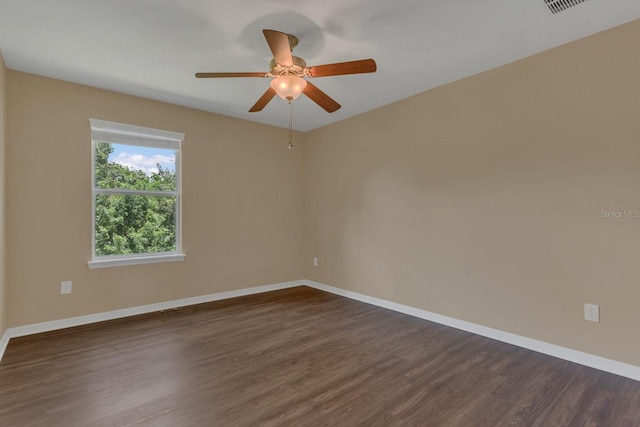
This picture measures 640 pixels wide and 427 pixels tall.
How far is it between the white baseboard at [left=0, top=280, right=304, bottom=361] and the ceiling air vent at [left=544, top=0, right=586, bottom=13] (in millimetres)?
4266

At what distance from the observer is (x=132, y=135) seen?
11.8 feet

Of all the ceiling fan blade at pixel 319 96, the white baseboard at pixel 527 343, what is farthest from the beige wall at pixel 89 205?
the ceiling fan blade at pixel 319 96

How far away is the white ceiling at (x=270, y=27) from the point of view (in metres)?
2.05

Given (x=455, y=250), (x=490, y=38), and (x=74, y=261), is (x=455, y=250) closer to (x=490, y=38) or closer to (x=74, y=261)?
(x=490, y=38)

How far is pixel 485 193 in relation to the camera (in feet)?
9.77

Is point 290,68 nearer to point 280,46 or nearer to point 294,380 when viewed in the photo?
point 280,46

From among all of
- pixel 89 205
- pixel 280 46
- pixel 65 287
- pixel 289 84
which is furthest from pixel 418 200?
pixel 65 287

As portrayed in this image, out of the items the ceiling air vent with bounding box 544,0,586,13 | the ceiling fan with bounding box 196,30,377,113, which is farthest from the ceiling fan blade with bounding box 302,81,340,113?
the ceiling air vent with bounding box 544,0,586,13

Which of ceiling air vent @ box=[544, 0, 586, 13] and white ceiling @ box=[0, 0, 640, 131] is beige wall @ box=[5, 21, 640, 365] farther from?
ceiling air vent @ box=[544, 0, 586, 13]

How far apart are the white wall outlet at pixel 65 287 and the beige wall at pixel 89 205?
0.03m

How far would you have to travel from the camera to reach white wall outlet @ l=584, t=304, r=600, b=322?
2.35 metres

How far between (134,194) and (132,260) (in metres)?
A: 0.76

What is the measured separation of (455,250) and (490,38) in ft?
6.26

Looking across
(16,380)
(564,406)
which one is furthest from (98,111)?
(564,406)
